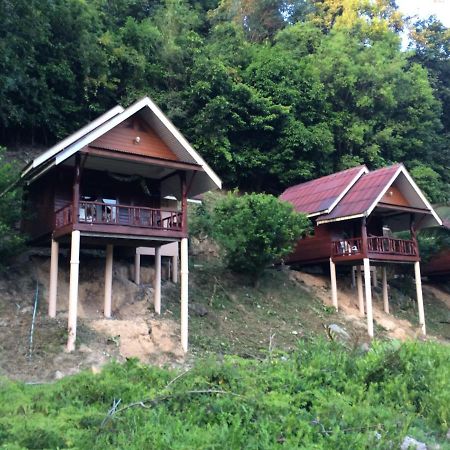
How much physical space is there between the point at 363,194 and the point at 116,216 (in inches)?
439

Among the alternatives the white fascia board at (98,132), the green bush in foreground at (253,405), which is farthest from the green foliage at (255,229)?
the green bush in foreground at (253,405)

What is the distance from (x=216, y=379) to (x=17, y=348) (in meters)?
6.78

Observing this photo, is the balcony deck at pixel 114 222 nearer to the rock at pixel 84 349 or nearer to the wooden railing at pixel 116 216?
the wooden railing at pixel 116 216

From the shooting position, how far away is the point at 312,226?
24375mm

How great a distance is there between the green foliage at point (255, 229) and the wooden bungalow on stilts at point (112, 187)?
2152 mm

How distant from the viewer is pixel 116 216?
52.0 feet

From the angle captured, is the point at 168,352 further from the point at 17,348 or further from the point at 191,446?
the point at 191,446

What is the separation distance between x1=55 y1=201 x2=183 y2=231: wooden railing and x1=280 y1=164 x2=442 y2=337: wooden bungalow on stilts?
8524mm

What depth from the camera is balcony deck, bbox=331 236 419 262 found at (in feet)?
71.9

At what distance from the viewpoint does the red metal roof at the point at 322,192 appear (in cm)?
2352

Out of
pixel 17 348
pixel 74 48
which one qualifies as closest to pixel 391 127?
pixel 74 48

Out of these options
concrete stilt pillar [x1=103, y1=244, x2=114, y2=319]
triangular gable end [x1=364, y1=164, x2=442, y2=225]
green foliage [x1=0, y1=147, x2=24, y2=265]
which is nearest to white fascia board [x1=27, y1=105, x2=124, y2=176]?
green foliage [x1=0, y1=147, x2=24, y2=265]

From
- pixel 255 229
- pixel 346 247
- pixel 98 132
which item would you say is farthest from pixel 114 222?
pixel 346 247

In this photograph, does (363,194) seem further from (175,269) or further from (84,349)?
(84,349)
